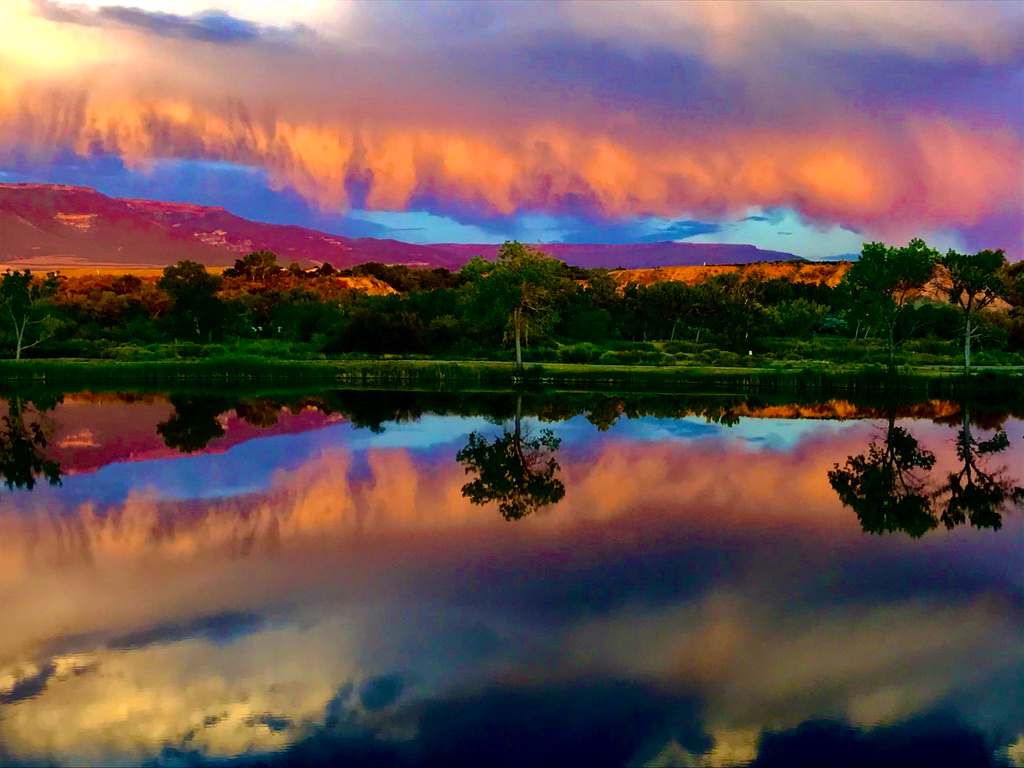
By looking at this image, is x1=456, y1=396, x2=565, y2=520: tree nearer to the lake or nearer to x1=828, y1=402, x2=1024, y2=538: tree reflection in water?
the lake

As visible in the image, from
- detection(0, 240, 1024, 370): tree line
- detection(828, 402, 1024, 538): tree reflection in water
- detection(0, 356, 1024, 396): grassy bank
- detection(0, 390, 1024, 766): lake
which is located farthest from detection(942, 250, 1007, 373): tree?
detection(0, 390, 1024, 766): lake

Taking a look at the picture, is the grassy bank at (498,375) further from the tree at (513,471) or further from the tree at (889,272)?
the tree at (513,471)

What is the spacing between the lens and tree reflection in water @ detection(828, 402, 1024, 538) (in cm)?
2555

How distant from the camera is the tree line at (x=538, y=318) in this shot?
8431cm

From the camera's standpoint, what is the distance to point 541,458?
35156 millimetres

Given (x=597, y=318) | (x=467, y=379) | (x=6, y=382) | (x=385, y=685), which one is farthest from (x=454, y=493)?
(x=597, y=318)

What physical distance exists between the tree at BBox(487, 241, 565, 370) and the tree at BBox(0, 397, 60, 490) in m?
40.6

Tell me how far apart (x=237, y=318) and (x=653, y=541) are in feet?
351

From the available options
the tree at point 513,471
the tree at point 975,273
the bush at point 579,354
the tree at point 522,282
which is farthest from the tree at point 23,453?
the tree at point 975,273

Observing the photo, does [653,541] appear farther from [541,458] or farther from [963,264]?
[963,264]

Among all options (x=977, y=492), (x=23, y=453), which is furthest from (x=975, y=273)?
(x=23, y=453)

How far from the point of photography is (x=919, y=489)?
30.0m

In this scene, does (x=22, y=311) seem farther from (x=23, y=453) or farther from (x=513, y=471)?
(x=513, y=471)

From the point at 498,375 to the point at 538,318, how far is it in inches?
534
